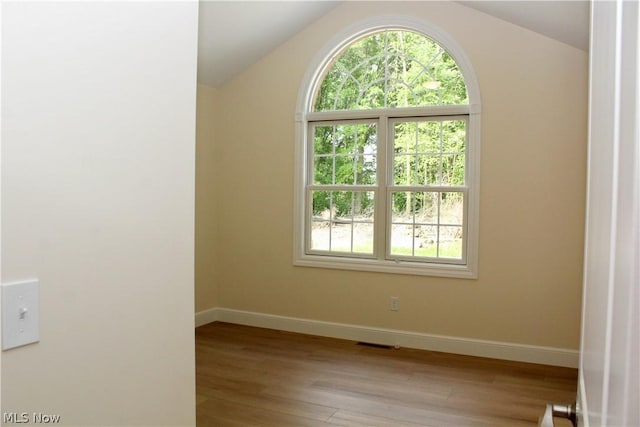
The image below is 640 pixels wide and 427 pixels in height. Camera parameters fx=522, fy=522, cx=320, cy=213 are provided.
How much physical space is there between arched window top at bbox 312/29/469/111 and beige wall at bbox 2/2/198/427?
11.7ft

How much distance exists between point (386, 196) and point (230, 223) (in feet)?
5.67

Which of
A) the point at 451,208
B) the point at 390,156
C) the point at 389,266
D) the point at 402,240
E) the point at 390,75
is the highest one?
the point at 390,75

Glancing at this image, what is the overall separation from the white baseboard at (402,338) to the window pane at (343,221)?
0.75 meters

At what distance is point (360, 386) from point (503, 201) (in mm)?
1923

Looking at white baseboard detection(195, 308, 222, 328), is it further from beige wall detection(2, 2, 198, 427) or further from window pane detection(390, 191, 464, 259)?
beige wall detection(2, 2, 198, 427)

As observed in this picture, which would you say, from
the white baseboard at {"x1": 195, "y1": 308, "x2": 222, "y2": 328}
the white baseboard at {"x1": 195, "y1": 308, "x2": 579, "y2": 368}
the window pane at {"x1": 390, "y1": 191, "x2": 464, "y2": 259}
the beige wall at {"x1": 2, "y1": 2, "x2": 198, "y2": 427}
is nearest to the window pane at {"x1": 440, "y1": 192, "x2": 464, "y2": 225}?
the window pane at {"x1": 390, "y1": 191, "x2": 464, "y2": 259}

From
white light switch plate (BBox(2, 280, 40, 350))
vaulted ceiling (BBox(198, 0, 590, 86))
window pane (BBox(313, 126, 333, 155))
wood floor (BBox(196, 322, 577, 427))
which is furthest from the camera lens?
window pane (BBox(313, 126, 333, 155))

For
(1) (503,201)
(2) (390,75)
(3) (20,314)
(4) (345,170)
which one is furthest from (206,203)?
(3) (20,314)

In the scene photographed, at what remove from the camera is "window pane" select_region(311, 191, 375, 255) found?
5004 millimetres

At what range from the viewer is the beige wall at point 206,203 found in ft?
17.4

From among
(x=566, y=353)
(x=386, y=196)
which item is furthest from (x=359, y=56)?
(x=566, y=353)

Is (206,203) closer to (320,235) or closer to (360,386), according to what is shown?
(320,235)

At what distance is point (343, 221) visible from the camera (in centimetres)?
511

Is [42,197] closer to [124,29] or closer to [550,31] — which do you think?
[124,29]
